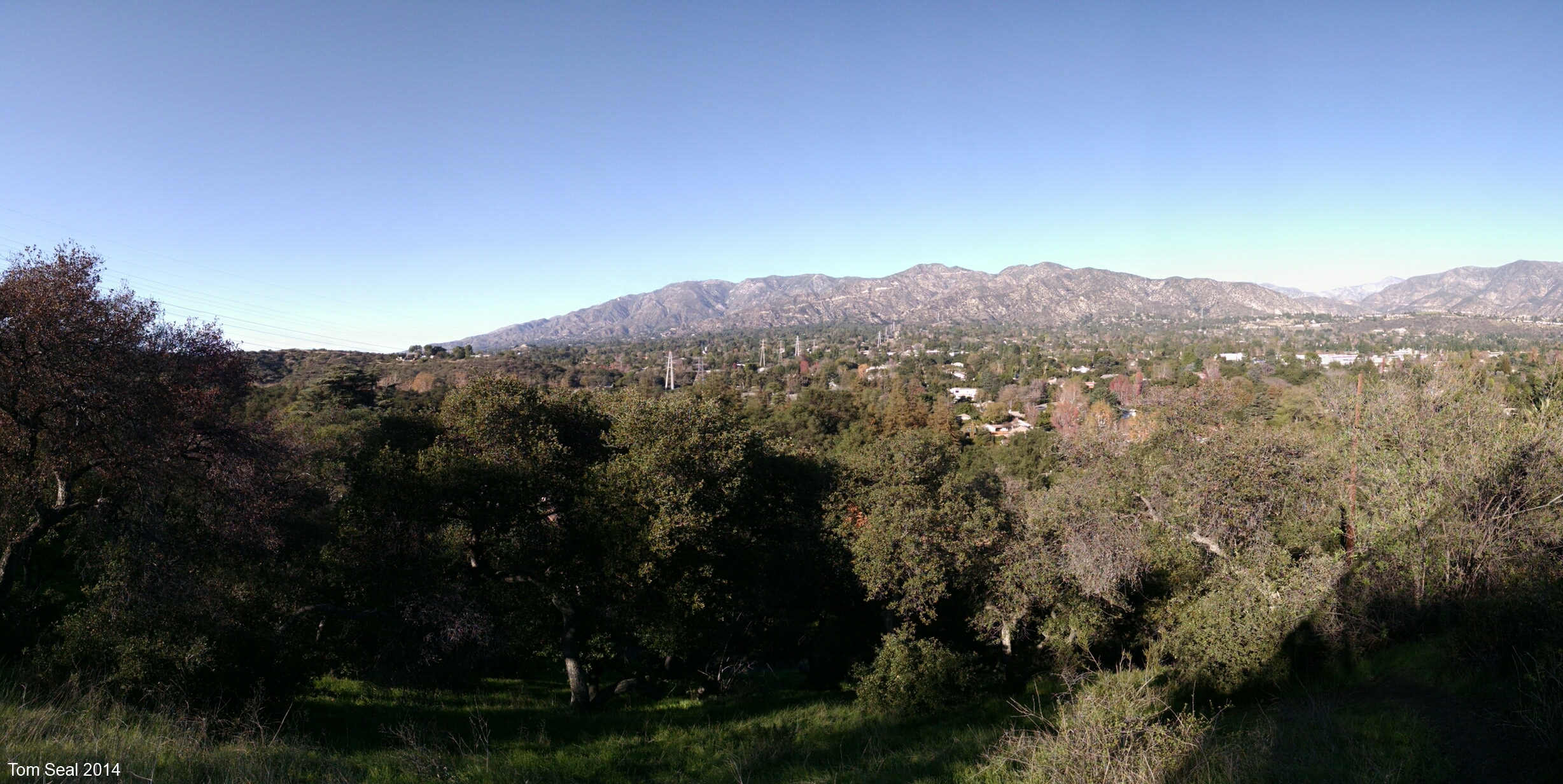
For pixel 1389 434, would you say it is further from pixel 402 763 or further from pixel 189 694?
pixel 189 694

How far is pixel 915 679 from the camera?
1480cm

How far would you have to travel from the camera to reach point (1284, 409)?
167ft

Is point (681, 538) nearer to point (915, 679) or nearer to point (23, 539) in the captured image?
point (915, 679)

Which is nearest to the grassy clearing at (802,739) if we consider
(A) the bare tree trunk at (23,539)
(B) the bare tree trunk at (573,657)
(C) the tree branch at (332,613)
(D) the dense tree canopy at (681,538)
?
(B) the bare tree trunk at (573,657)

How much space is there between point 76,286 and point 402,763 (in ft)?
32.8

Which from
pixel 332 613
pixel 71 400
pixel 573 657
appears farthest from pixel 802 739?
pixel 71 400

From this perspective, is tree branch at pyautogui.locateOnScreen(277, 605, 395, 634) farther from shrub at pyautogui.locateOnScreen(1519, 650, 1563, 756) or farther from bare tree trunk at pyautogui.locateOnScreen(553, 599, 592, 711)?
shrub at pyautogui.locateOnScreen(1519, 650, 1563, 756)

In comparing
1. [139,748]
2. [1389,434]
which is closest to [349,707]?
[139,748]

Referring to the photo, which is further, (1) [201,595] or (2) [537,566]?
(2) [537,566]

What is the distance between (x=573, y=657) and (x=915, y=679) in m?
7.67

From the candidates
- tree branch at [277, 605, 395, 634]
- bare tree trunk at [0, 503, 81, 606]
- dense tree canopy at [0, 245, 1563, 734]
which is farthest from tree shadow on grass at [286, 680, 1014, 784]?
bare tree trunk at [0, 503, 81, 606]

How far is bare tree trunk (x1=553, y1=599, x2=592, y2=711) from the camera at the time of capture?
48.6 feet

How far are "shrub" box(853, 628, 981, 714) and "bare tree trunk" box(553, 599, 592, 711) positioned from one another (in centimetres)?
621

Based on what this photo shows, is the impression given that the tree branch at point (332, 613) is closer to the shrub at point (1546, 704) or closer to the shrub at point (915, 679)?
the shrub at point (915, 679)
